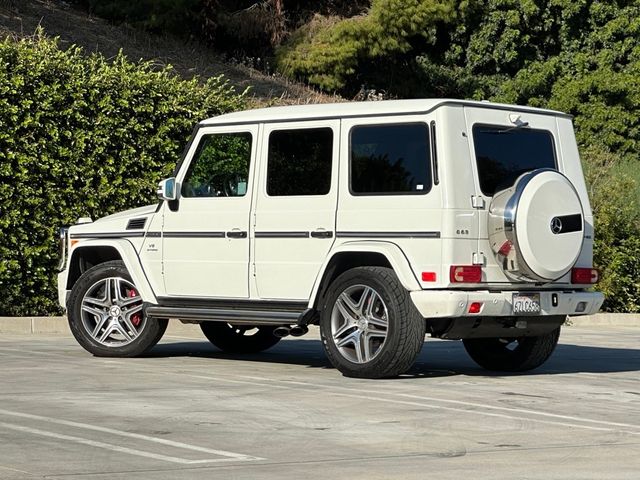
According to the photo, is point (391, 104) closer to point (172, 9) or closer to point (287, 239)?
point (287, 239)

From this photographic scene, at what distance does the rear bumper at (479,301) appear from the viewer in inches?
450

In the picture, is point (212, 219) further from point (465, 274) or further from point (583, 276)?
point (583, 276)

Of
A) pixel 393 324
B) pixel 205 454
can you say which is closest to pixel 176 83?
pixel 393 324

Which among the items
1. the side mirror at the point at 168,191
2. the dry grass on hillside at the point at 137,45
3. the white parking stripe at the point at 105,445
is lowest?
the white parking stripe at the point at 105,445

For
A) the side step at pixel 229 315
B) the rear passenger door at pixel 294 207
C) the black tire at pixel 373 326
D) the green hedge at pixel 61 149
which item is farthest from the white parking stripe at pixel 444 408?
the green hedge at pixel 61 149

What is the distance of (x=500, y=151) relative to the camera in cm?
1214

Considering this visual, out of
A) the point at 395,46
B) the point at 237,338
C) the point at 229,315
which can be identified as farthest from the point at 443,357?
the point at 395,46

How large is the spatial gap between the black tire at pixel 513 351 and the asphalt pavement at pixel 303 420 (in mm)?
191

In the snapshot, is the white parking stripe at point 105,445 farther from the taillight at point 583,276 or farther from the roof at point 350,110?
the taillight at point 583,276

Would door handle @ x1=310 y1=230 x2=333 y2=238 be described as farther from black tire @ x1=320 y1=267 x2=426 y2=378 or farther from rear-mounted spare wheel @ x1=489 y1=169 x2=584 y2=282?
rear-mounted spare wheel @ x1=489 y1=169 x2=584 y2=282

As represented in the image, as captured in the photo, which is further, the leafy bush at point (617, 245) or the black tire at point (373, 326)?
the leafy bush at point (617, 245)

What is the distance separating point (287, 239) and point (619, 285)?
10.5m

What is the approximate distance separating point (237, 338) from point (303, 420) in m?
5.72

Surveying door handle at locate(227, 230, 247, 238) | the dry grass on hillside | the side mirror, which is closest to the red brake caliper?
the side mirror
